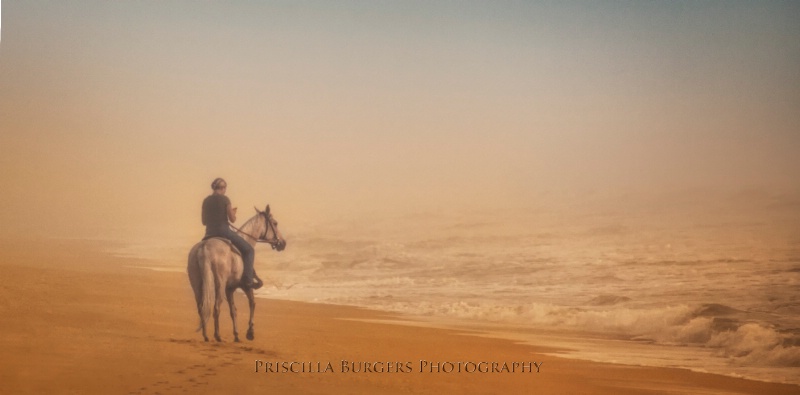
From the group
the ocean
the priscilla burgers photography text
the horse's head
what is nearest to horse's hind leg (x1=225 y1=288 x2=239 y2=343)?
the priscilla burgers photography text

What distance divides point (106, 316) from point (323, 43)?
3.10 meters

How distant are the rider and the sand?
0.50 metres

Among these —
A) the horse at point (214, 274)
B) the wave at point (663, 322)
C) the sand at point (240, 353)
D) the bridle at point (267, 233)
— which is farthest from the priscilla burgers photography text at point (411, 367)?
the wave at point (663, 322)

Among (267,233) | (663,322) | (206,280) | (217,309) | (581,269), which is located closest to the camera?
(206,280)

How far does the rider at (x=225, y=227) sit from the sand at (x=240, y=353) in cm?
50

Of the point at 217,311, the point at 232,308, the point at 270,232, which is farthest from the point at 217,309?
the point at 270,232

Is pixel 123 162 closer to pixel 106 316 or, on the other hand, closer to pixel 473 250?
pixel 106 316

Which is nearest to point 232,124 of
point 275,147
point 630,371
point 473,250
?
point 275,147

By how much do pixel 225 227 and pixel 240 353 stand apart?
94cm

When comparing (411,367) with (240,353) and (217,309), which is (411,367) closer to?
(240,353)

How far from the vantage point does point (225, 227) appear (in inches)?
256

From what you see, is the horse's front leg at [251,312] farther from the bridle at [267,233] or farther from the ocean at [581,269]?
the ocean at [581,269]

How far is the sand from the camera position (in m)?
6.10

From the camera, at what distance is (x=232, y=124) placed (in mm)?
8164
